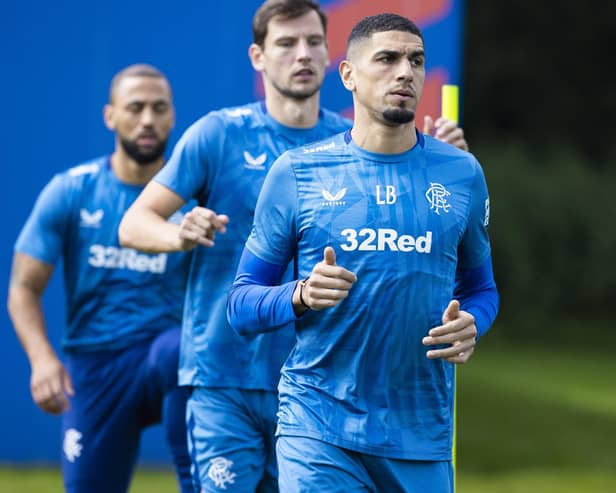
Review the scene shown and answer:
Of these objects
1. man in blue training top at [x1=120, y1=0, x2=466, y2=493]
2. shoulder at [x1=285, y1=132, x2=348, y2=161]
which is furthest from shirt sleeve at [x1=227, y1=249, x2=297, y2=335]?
man in blue training top at [x1=120, y1=0, x2=466, y2=493]

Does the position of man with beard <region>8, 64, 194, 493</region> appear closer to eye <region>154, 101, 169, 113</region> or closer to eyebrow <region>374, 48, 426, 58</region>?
eye <region>154, 101, 169, 113</region>

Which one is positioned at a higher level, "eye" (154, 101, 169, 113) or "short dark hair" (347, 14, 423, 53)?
"eye" (154, 101, 169, 113)

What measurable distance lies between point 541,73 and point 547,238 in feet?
16.1

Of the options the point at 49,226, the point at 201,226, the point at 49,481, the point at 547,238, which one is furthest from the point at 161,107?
the point at 547,238

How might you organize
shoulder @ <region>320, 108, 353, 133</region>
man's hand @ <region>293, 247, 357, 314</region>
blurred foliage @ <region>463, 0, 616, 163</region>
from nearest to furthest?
man's hand @ <region>293, 247, 357, 314</region> → shoulder @ <region>320, 108, 353, 133</region> → blurred foliage @ <region>463, 0, 616, 163</region>

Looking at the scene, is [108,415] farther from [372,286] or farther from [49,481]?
[49,481]

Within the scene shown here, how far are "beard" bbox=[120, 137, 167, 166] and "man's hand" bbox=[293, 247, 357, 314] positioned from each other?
283cm

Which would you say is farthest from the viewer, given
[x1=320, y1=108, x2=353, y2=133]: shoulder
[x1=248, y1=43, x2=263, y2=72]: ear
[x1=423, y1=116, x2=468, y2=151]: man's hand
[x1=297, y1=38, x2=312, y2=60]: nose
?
[x1=248, y1=43, x2=263, y2=72]: ear

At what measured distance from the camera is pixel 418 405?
4.52 meters

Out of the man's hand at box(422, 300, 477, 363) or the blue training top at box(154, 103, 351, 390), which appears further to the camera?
the blue training top at box(154, 103, 351, 390)

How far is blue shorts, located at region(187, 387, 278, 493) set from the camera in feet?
18.0

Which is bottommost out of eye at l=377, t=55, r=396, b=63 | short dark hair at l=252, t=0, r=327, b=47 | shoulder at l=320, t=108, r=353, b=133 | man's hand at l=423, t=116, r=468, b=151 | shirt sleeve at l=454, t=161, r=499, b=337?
shirt sleeve at l=454, t=161, r=499, b=337

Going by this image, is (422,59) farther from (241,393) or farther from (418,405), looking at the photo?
(241,393)

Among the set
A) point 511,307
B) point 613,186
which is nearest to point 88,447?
point 511,307
